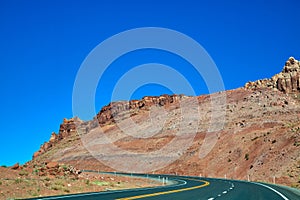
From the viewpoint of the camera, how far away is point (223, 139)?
8562 cm

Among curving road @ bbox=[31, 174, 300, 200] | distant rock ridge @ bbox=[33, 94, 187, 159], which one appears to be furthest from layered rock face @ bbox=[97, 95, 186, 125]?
curving road @ bbox=[31, 174, 300, 200]

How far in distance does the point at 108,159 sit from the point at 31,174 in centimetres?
7335

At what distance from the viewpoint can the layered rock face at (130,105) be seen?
527 ft

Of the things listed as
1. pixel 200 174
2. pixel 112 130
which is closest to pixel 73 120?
pixel 112 130

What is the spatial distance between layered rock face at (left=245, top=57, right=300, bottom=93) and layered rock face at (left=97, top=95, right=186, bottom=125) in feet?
146

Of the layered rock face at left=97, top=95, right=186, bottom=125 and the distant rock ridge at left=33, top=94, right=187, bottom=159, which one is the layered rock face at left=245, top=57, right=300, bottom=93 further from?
the distant rock ridge at left=33, top=94, right=187, bottom=159

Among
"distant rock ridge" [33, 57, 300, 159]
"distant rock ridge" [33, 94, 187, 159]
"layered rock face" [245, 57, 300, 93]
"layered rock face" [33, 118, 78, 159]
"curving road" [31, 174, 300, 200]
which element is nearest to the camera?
"curving road" [31, 174, 300, 200]

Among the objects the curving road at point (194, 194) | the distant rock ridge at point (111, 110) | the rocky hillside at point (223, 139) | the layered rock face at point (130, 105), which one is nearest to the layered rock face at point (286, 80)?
the rocky hillside at point (223, 139)

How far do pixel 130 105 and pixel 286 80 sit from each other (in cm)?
7369

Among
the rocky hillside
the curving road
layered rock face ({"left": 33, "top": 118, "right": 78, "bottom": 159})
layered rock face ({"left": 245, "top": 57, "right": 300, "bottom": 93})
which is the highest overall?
layered rock face ({"left": 245, "top": 57, "right": 300, "bottom": 93})

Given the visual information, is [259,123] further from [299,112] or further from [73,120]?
[73,120]

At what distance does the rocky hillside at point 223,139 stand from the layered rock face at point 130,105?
7078mm

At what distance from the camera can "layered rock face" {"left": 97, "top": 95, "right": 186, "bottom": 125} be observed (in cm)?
16064

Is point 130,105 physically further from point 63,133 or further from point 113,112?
point 63,133
